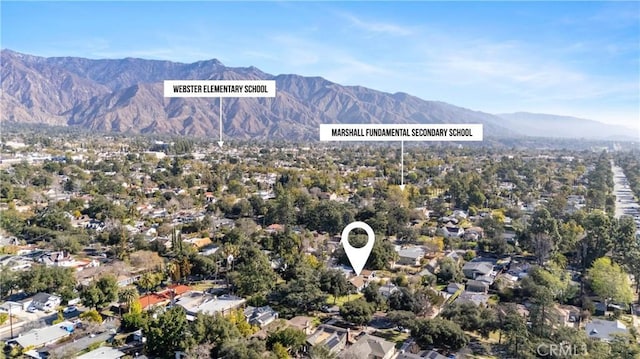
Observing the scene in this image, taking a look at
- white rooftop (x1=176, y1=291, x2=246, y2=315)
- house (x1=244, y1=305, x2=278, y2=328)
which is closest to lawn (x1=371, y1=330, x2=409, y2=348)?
house (x1=244, y1=305, x2=278, y2=328)

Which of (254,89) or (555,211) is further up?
(254,89)

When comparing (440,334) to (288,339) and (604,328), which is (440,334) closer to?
(288,339)

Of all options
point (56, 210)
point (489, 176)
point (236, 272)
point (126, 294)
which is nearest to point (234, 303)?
point (236, 272)

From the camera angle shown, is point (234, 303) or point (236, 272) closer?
point (234, 303)

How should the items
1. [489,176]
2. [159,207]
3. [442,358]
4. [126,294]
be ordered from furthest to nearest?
[489,176]
[159,207]
[126,294]
[442,358]

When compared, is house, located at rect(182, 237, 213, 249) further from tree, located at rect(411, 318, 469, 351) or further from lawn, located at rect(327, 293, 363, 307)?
tree, located at rect(411, 318, 469, 351)

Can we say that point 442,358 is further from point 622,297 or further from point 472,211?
point 472,211
